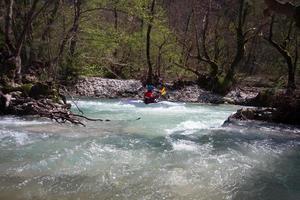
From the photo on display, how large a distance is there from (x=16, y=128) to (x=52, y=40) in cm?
793

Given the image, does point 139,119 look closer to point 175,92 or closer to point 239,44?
point 175,92

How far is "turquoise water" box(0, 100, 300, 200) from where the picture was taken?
631 cm

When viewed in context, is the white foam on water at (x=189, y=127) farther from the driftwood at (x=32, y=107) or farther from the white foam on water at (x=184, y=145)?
the driftwood at (x=32, y=107)

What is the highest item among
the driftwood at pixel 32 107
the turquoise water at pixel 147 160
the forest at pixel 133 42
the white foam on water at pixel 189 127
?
the forest at pixel 133 42

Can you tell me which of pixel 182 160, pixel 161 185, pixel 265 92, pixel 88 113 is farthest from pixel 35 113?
pixel 265 92

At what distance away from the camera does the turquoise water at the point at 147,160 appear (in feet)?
20.7

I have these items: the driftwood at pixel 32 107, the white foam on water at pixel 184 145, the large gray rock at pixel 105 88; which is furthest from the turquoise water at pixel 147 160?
the large gray rock at pixel 105 88

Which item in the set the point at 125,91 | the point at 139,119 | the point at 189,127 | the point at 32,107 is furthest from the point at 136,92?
the point at 32,107

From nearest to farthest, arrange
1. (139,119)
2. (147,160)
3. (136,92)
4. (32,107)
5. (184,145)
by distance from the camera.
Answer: (147,160)
(184,145)
(32,107)
(139,119)
(136,92)

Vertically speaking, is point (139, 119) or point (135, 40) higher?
point (135, 40)

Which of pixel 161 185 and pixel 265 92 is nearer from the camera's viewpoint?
pixel 161 185

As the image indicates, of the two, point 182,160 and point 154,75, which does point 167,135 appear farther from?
point 154,75

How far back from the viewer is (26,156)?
26.0 ft

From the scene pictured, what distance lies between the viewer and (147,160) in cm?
800
